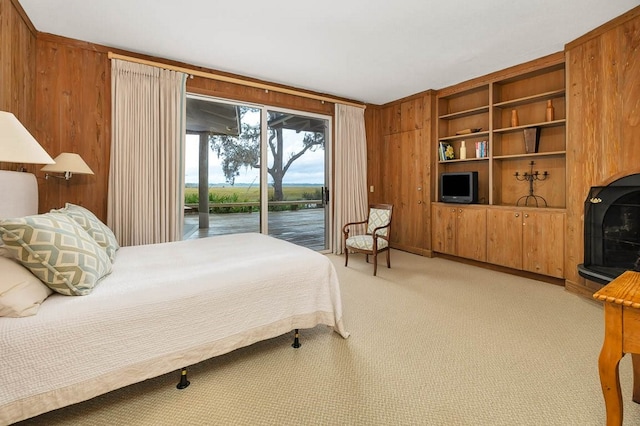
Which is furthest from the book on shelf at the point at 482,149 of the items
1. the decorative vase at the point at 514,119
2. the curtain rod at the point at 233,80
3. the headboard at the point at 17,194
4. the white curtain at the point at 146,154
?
the headboard at the point at 17,194

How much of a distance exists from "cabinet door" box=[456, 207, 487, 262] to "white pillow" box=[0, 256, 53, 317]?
445 cm

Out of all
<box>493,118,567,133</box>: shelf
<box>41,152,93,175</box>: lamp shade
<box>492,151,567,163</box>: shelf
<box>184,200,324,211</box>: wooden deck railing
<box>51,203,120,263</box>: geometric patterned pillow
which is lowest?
<box>51,203,120,263</box>: geometric patterned pillow

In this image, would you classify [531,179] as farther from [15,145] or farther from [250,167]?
[15,145]

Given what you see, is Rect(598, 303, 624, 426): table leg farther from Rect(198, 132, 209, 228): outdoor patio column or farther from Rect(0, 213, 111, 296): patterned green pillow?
Rect(198, 132, 209, 228): outdoor patio column

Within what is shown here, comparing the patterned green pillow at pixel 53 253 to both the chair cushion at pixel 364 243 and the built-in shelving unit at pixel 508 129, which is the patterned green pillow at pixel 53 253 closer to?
the chair cushion at pixel 364 243

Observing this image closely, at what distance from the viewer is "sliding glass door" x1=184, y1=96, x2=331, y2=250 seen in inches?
157

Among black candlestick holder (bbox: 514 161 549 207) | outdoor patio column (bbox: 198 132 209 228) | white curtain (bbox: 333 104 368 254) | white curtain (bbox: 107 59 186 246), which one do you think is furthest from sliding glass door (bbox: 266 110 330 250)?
black candlestick holder (bbox: 514 161 549 207)

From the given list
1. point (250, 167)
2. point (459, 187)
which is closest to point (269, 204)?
point (250, 167)

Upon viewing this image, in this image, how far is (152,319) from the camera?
1.49 m

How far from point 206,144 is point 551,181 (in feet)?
14.9

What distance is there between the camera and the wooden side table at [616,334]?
1040mm

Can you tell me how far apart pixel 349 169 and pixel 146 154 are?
3023 mm

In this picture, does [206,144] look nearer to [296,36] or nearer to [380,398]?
[296,36]

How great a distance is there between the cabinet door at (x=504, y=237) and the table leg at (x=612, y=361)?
113 inches
